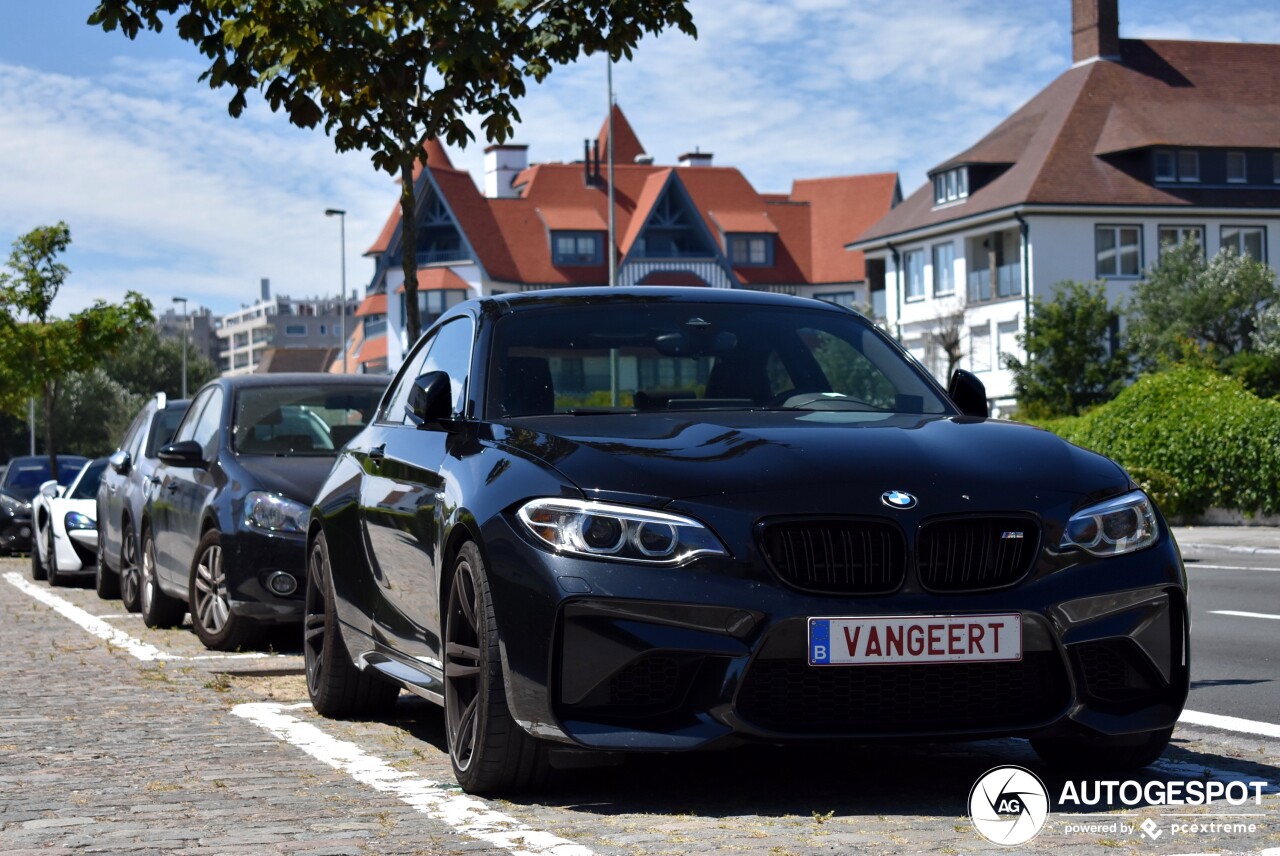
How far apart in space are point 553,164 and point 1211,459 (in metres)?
68.3

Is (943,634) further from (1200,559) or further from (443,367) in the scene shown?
(1200,559)

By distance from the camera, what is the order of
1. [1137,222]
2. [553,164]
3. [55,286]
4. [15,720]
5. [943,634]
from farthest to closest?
1. [553,164]
2. [1137,222]
3. [55,286]
4. [15,720]
5. [943,634]

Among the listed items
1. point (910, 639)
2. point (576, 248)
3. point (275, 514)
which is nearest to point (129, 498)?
point (275, 514)

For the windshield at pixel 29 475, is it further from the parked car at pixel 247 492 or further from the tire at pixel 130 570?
the parked car at pixel 247 492

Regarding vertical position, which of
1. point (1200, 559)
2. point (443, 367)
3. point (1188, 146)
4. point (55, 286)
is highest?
point (1188, 146)

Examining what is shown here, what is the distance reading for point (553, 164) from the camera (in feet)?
311

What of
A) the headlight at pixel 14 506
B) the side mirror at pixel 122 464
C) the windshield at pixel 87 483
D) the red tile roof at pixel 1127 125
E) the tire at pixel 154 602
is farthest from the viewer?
the red tile roof at pixel 1127 125

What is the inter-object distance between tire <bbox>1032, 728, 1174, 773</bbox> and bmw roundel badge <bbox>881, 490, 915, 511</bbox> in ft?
2.75

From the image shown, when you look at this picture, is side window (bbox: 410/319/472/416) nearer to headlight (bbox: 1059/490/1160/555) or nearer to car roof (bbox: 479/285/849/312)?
car roof (bbox: 479/285/849/312)

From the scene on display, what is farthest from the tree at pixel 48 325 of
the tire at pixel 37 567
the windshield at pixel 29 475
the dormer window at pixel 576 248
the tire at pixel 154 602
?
the dormer window at pixel 576 248

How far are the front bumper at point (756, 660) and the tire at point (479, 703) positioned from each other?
12 cm

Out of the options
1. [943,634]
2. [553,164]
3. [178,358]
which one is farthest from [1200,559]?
[178,358]

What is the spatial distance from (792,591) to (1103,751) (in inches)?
49.9

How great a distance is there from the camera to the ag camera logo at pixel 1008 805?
5.32 m
